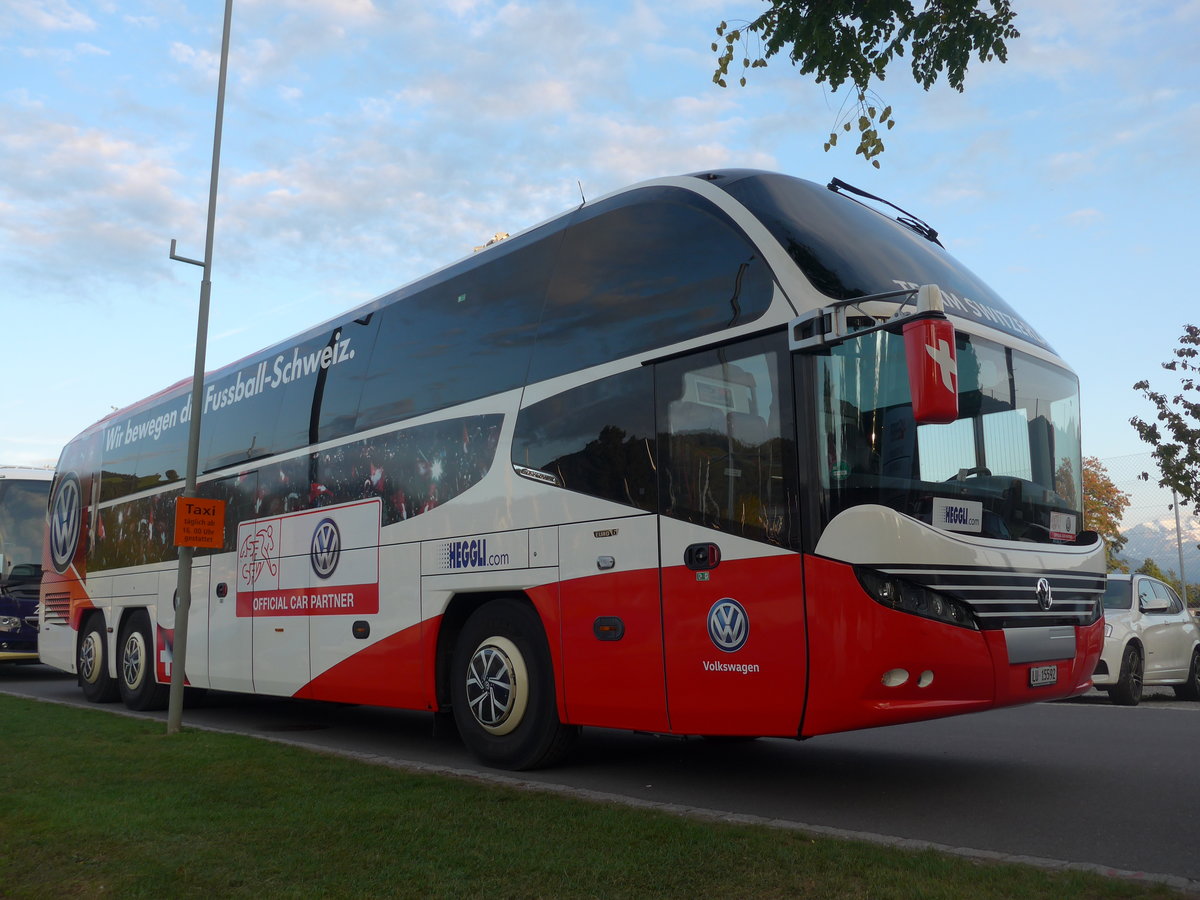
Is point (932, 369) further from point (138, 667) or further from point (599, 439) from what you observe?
point (138, 667)

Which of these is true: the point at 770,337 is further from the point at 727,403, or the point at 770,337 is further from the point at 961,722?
the point at 961,722

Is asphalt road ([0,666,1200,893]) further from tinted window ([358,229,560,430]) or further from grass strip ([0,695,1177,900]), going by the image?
tinted window ([358,229,560,430])

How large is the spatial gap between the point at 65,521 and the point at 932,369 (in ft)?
49.0

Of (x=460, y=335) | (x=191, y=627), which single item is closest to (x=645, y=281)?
(x=460, y=335)

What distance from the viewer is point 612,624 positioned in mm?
7145

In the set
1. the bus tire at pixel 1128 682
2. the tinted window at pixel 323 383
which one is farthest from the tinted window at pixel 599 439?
the bus tire at pixel 1128 682

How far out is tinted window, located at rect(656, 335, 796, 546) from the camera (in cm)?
626

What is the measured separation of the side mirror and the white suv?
795cm

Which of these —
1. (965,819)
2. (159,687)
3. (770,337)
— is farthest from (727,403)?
(159,687)

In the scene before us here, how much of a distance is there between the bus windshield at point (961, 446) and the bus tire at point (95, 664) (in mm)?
11814

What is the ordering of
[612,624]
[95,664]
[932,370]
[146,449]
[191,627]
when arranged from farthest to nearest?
[95,664], [146,449], [191,627], [612,624], [932,370]

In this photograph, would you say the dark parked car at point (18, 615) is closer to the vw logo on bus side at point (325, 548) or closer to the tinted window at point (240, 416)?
the tinted window at point (240, 416)

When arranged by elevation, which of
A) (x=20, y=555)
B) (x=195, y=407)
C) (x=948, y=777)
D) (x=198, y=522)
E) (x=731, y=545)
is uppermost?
(x=195, y=407)

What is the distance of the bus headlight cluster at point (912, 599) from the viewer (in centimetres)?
589
